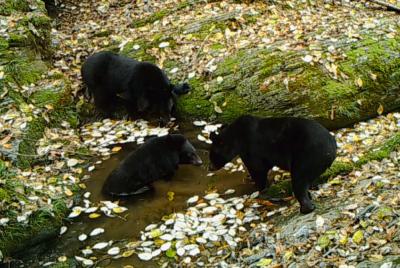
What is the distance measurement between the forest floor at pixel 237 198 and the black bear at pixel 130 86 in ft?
1.30

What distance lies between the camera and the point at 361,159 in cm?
791

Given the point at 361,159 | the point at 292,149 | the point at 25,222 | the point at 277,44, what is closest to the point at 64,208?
the point at 25,222

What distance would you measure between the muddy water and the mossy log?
49.6 inches

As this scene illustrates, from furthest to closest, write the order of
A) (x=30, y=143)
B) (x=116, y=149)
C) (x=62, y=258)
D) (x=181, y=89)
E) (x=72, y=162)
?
(x=181, y=89) → (x=116, y=149) → (x=30, y=143) → (x=72, y=162) → (x=62, y=258)

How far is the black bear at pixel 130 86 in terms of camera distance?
10.3 m

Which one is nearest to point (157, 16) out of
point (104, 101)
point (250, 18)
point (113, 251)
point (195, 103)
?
point (250, 18)

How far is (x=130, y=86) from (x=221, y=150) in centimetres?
302

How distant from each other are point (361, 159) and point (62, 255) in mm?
4379

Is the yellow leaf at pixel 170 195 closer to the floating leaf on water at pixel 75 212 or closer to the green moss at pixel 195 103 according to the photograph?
the floating leaf on water at pixel 75 212

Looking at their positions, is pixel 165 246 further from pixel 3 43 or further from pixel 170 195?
pixel 3 43

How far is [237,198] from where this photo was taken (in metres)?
7.85

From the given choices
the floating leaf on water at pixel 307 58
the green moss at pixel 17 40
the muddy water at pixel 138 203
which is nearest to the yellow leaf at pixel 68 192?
the muddy water at pixel 138 203

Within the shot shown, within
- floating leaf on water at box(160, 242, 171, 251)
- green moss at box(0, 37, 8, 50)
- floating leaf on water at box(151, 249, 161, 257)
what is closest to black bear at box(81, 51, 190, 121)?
green moss at box(0, 37, 8, 50)

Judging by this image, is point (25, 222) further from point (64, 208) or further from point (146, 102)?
point (146, 102)
